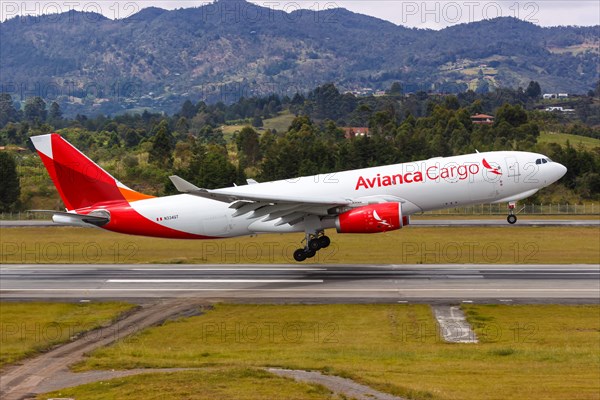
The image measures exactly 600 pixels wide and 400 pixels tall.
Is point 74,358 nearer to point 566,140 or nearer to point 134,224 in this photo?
point 134,224

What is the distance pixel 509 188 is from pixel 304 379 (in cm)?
2535

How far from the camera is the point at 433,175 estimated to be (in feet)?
164

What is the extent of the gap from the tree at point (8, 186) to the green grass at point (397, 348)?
66579mm

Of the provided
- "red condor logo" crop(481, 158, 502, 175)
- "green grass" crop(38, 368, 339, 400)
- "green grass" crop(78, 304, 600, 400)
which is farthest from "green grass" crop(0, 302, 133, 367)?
"red condor logo" crop(481, 158, 502, 175)

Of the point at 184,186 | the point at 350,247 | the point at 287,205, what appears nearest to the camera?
the point at 184,186

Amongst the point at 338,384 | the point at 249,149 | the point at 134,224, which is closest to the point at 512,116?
the point at 249,149

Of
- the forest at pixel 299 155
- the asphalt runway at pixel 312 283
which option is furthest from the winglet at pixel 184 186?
the forest at pixel 299 155

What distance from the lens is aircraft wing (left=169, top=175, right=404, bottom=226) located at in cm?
4771

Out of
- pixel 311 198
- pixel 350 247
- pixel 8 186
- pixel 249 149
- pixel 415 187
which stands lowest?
pixel 350 247

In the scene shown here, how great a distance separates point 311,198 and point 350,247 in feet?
53.9

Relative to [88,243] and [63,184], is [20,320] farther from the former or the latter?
[88,243]

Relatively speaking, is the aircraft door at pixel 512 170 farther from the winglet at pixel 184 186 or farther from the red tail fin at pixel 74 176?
the red tail fin at pixel 74 176

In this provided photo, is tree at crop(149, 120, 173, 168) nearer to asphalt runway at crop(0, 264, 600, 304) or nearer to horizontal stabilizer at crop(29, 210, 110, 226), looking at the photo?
asphalt runway at crop(0, 264, 600, 304)

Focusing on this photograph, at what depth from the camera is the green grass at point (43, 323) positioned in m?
36.1
